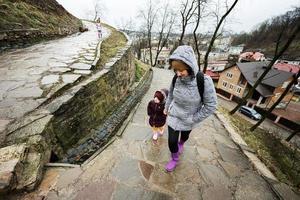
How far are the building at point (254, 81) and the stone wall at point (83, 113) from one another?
22977mm

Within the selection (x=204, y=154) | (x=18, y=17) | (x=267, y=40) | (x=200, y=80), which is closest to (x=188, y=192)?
(x=204, y=154)

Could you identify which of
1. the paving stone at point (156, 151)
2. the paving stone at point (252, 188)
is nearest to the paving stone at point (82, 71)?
the paving stone at point (156, 151)

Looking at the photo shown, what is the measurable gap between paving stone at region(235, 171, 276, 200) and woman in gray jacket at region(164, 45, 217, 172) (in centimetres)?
116

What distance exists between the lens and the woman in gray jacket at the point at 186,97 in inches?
77.9

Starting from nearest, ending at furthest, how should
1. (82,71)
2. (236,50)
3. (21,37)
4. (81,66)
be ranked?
(82,71) < (81,66) < (21,37) < (236,50)

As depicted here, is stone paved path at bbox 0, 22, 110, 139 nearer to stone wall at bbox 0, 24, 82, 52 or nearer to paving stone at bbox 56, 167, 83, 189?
stone wall at bbox 0, 24, 82, 52

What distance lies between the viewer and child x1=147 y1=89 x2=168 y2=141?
2.99 metres

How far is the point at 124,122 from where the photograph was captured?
401 centimetres

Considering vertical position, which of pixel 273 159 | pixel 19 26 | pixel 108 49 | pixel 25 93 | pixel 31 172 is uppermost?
pixel 19 26

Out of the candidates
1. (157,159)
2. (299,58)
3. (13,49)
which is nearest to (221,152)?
(157,159)

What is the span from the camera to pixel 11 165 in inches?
66.1

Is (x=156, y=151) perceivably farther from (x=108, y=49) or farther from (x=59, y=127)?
(x=108, y=49)

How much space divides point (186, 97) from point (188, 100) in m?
0.05

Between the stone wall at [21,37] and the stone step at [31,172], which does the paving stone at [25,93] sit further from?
the stone wall at [21,37]
